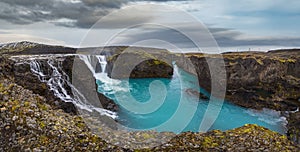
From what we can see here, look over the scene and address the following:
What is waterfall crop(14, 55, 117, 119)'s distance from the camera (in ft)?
46.8

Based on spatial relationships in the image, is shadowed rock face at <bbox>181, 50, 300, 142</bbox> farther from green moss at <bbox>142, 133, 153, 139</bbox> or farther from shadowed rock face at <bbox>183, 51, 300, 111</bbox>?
green moss at <bbox>142, 133, 153, 139</bbox>

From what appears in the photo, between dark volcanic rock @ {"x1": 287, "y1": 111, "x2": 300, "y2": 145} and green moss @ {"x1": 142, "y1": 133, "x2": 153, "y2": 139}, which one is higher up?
green moss @ {"x1": 142, "y1": 133, "x2": 153, "y2": 139}

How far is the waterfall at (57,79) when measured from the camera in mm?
14250

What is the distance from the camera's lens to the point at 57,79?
1520 centimetres

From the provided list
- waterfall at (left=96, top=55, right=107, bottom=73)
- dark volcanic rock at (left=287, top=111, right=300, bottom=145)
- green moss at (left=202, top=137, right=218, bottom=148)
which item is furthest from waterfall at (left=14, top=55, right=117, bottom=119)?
waterfall at (left=96, top=55, right=107, bottom=73)

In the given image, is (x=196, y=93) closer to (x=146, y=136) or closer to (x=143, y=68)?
(x=143, y=68)

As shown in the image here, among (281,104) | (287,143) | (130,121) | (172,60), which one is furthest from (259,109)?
(172,60)

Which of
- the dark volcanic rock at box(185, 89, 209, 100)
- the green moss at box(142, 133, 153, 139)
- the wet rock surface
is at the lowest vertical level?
the dark volcanic rock at box(185, 89, 209, 100)

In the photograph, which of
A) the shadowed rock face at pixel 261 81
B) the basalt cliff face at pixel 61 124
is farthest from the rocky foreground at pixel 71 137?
the shadowed rock face at pixel 261 81

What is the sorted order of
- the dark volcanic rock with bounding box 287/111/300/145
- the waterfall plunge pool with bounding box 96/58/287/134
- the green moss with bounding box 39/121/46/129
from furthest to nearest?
the dark volcanic rock with bounding box 287/111/300/145 < the waterfall plunge pool with bounding box 96/58/287/134 < the green moss with bounding box 39/121/46/129

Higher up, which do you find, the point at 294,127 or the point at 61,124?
the point at 61,124

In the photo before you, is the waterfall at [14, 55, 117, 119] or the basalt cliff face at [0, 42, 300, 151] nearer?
the basalt cliff face at [0, 42, 300, 151]

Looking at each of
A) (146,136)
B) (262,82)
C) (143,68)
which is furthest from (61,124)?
(143,68)

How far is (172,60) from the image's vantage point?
54156 mm
